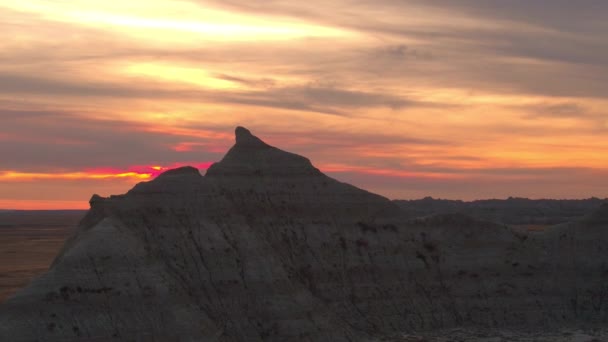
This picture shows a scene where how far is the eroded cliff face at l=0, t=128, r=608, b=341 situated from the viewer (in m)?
54.7

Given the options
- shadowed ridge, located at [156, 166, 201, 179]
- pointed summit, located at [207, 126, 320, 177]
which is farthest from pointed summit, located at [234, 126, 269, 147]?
shadowed ridge, located at [156, 166, 201, 179]

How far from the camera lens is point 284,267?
67250mm

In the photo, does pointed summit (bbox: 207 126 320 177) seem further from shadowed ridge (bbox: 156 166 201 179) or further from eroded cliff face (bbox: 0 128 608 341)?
shadowed ridge (bbox: 156 166 201 179)

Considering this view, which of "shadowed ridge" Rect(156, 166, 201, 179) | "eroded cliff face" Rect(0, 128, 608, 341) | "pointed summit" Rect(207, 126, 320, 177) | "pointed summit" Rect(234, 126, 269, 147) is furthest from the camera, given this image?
"pointed summit" Rect(234, 126, 269, 147)

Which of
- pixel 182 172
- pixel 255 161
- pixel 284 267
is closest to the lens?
pixel 182 172

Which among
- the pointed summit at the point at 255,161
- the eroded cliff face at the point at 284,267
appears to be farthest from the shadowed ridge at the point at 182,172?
the pointed summit at the point at 255,161

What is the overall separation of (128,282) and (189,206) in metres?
10.0

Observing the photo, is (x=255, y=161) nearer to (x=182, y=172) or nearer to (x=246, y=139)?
(x=246, y=139)

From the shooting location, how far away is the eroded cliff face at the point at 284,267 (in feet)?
179

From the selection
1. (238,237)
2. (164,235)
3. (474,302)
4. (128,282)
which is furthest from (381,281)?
(128,282)

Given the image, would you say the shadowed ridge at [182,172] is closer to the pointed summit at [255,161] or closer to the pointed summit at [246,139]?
the pointed summit at [255,161]

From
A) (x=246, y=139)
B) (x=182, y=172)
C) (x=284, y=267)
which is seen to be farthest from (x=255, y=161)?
(x=284, y=267)

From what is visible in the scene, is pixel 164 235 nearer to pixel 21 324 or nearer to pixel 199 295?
pixel 199 295

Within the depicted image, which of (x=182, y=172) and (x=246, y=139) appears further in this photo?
(x=246, y=139)
